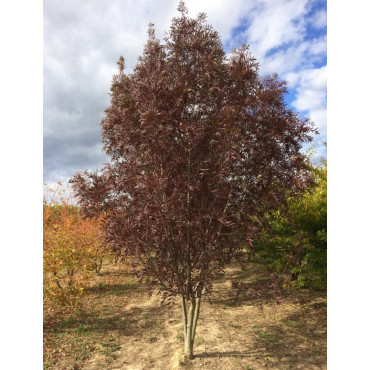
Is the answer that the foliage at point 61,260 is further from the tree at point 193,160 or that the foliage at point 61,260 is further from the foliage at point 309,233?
the foliage at point 309,233

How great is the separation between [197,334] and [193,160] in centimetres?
378

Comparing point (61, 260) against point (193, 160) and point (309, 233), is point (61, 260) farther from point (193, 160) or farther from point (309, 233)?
point (309, 233)

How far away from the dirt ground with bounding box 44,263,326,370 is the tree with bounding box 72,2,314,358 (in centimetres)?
118

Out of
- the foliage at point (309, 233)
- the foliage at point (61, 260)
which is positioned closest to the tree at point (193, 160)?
the foliage at point (61, 260)

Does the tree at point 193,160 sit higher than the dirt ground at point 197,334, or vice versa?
the tree at point 193,160

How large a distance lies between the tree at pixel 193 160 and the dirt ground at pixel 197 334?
118 centimetres

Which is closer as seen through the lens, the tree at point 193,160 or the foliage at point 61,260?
the tree at point 193,160

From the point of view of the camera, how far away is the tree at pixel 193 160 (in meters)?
3.72

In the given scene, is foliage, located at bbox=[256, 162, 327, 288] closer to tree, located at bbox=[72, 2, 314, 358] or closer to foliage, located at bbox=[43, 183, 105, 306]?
tree, located at bbox=[72, 2, 314, 358]

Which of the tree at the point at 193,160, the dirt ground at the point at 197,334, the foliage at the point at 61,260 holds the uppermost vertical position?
the tree at the point at 193,160

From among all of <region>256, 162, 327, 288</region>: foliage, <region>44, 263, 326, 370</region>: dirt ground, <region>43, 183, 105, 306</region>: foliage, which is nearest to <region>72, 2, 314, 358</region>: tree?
<region>44, 263, 326, 370</region>: dirt ground
